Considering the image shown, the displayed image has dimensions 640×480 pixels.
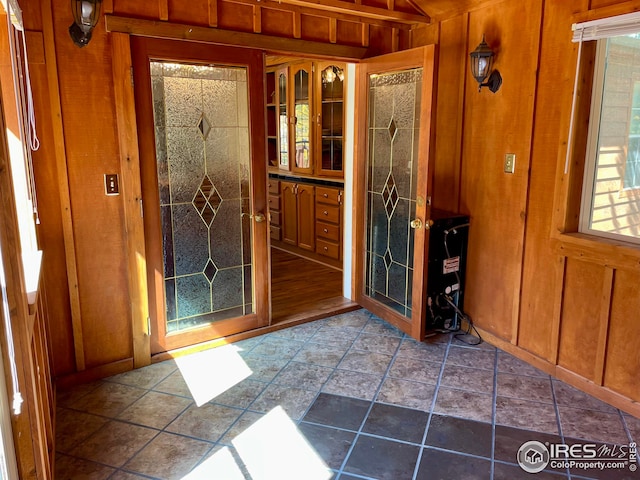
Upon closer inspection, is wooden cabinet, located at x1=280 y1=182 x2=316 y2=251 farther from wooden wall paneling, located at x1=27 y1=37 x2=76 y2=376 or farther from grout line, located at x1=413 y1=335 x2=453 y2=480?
wooden wall paneling, located at x1=27 y1=37 x2=76 y2=376

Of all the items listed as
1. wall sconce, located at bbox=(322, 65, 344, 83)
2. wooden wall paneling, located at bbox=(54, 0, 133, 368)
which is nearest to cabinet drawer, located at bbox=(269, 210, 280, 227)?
wall sconce, located at bbox=(322, 65, 344, 83)

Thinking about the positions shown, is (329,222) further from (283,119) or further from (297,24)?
(297,24)

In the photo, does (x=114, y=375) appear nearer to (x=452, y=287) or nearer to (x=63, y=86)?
(x=63, y=86)

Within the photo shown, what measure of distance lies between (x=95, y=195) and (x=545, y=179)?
9.22 feet

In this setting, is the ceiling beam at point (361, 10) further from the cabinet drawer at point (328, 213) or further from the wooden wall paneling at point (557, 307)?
the cabinet drawer at point (328, 213)

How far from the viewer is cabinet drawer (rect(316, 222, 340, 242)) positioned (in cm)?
564

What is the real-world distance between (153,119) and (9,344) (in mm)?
1944

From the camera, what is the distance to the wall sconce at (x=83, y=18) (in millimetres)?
2500

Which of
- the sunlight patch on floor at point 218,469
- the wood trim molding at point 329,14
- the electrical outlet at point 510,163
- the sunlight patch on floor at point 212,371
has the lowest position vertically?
the sunlight patch on floor at point 218,469

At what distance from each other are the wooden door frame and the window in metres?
0.96

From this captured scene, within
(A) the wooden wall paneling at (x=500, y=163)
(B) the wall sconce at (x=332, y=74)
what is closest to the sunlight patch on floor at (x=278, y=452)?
(A) the wooden wall paneling at (x=500, y=163)

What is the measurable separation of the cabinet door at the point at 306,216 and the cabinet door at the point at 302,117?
276 mm

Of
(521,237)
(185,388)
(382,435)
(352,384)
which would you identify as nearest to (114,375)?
(185,388)

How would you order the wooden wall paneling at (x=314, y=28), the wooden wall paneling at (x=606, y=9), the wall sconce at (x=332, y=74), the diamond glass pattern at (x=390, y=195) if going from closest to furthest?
the wooden wall paneling at (x=606, y=9) < the wooden wall paneling at (x=314, y=28) < the diamond glass pattern at (x=390, y=195) < the wall sconce at (x=332, y=74)
